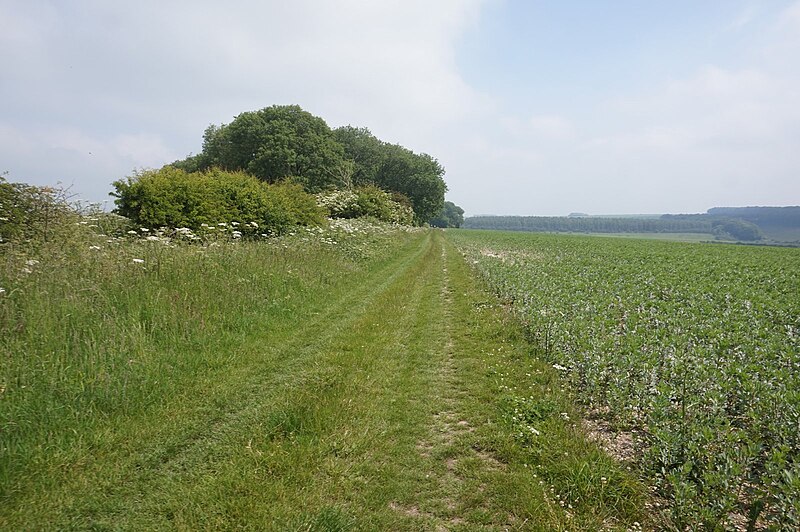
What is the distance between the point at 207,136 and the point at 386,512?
79871mm

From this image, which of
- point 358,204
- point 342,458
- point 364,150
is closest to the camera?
point 342,458

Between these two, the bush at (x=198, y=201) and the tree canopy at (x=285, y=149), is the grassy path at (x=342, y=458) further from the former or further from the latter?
the tree canopy at (x=285, y=149)

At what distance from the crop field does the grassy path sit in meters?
0.46

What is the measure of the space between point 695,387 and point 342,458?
13.9ft

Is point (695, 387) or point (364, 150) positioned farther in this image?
point (364, 150)

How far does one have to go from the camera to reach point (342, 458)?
3834 millimetres

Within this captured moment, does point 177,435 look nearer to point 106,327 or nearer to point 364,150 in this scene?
point 106,327

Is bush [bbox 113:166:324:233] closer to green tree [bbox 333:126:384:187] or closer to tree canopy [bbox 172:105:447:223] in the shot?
tree canopy [bbox 172:105:447:223]

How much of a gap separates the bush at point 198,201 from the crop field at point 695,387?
1084cm

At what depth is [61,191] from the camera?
827cm

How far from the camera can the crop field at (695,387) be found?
3.03 metres

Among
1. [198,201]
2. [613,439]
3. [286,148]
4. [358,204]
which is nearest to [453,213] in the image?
[286,148]

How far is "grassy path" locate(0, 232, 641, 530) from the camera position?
120 inches

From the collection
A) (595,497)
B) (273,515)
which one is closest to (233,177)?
(273,515)
